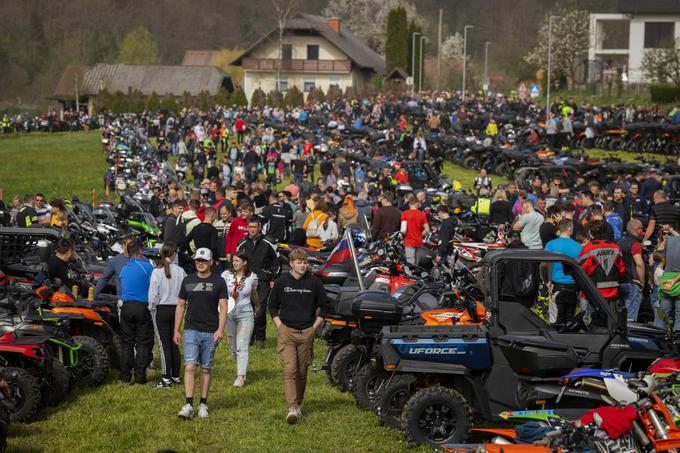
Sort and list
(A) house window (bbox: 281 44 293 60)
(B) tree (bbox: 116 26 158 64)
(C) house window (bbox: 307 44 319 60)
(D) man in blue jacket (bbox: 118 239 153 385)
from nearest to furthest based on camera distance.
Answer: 1. (D) man in blue jacket (bbox: 118 239 153 385)
2. (A) house window (bbox: 281 44 293 60)
3. (C) house window (bbox: 307 44 319 60)
4. (B) tree (bbox: 116 26 158 64)

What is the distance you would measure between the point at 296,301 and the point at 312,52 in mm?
80759

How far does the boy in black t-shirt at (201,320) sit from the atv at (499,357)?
5.71 ft

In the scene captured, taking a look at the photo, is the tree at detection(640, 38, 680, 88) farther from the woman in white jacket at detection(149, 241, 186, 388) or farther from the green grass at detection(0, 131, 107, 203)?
the woman in white jacket at detection(149, 241, 186, 388)

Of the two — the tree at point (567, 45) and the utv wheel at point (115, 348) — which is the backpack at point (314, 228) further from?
the tree at point (567, 45)

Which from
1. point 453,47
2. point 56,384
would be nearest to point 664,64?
point 56,384

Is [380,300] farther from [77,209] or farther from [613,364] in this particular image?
[77,209]

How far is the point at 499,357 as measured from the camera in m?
9.21

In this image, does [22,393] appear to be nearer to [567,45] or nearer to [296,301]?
[296,301]

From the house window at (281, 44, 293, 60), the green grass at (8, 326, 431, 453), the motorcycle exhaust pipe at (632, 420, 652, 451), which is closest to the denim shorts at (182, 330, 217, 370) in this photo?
the green grass at (8, 326, 431, 453)

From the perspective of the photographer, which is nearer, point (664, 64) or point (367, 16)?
point (664, 64)

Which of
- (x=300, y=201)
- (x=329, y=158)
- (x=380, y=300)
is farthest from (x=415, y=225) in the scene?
(x=329, y=158)

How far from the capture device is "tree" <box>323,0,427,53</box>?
110 meters

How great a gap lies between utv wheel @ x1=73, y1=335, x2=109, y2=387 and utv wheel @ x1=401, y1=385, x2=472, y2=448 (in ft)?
12.8

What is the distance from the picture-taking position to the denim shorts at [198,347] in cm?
994
